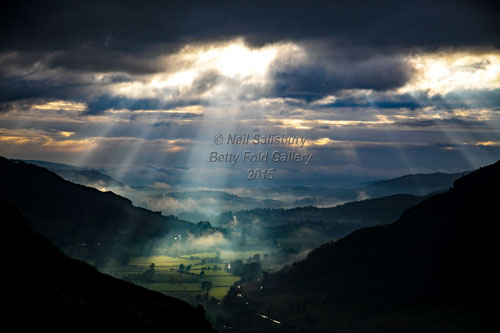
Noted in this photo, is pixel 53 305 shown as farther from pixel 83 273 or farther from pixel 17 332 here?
pixel 83 273

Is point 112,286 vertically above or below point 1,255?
below

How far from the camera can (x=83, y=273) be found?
16775 cm

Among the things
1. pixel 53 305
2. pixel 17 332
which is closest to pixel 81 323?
pixel 53 305

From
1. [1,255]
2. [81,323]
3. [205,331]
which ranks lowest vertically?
[205,331]

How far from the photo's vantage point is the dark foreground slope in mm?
117438

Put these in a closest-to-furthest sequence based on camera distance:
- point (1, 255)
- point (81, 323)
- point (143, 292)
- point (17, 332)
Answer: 1. point (17, 332)
2. point (81, 323)
3. point (1, 255)
4. point (143, 292)

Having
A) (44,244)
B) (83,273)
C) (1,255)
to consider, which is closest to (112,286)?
(83,273)

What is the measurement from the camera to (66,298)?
12812 cm

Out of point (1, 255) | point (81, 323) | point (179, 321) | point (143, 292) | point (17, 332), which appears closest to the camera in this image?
point (17, 332)

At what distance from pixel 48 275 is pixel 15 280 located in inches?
500

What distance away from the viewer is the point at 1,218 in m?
162

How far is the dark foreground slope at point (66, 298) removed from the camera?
117 metres

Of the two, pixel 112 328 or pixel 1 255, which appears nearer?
pixel 112 328

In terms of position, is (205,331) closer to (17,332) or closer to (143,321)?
(143,321)
